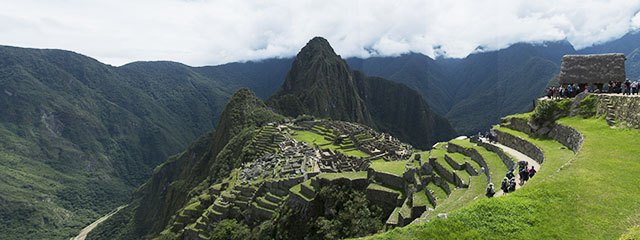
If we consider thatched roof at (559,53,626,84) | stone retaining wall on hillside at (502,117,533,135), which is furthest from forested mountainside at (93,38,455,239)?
thatched roof at (559,53,626,84)

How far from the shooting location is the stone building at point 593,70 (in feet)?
92.4

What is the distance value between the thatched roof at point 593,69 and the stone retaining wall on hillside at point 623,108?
5.48 metres

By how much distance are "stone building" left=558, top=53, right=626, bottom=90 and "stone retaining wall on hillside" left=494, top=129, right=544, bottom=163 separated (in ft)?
18.4

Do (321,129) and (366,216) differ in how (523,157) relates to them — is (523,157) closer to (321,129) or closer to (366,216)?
(366,216)

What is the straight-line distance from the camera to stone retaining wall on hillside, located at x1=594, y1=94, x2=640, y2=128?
64.0 ft

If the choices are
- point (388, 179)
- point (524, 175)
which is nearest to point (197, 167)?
point (388, 179)

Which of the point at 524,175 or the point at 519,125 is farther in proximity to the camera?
the point at 519,125

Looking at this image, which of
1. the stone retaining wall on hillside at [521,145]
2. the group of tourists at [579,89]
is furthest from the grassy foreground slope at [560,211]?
the group of tourists at [579,89]

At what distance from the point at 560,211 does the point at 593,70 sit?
861 inches

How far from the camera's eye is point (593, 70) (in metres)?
28.9

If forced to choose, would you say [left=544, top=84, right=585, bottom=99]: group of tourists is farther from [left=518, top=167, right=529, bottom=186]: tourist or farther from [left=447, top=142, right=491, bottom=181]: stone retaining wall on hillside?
[left=518, top=167, right=529, bottom=186]: tourist

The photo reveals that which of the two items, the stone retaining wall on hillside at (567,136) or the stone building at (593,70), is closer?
the stone retaining wall on hillside at (567,136)

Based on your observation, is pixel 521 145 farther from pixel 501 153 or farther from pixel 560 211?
pixel 560 211

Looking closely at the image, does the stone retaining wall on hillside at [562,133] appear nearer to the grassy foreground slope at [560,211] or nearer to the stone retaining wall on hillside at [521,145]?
the stone retaining wall on hillside at [521,145]
